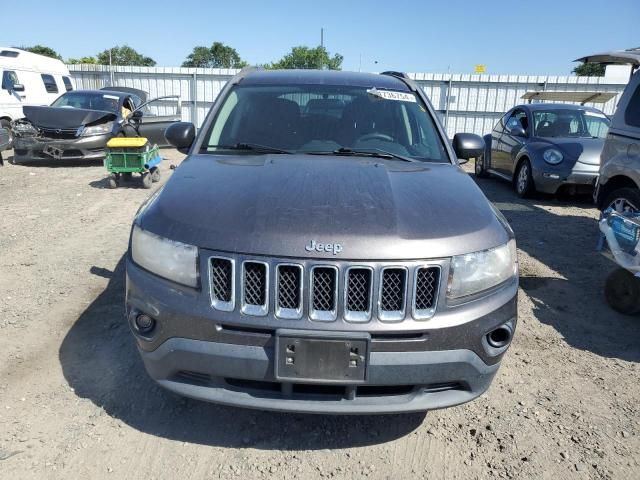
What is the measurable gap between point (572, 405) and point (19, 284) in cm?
414

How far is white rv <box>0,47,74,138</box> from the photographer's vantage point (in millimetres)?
11867

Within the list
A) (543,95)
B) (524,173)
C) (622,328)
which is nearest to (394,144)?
(622,328)

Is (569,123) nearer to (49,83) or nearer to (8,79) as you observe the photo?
(8,79)

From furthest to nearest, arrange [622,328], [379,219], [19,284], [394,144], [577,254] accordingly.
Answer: [577,254] < [19,284] < [622,328] < [394,144] < [379,219]

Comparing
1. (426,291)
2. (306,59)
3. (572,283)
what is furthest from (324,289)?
(306,59)

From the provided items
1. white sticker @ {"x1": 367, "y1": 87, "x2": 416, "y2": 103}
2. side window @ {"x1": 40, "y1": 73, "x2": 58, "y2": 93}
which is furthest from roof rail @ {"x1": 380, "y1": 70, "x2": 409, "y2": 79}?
side window @ {"x1": 40, "y1": 73, "x2": 58, "y2": 93}

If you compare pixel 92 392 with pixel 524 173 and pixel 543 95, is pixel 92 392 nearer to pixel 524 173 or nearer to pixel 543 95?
pixel 524 173

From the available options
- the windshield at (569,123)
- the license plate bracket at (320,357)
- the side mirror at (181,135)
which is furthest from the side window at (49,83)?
the license plate bracket at (320,357)

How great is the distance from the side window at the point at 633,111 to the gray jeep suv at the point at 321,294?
3.65 m

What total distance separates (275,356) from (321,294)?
11.8 inches

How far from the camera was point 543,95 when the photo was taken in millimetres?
11852

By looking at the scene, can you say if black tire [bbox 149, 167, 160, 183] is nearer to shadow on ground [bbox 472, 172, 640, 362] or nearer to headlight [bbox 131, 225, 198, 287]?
shadow on ground [bbox 472, 172, 640, 362]

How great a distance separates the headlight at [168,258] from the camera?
2.08 meters

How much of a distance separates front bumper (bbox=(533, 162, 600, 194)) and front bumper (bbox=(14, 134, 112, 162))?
8162 mm
